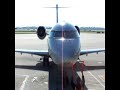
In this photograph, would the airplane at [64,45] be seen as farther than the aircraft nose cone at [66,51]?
Yes

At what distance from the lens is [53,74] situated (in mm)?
16094

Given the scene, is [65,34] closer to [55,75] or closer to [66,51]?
[66,51]

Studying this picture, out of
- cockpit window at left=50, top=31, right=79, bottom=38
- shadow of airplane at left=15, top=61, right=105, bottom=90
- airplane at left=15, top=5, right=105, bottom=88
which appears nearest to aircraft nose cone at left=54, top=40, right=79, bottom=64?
airplane at left=15, top=5, right=105, bottom=88

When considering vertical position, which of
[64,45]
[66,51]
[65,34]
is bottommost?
[66,51]

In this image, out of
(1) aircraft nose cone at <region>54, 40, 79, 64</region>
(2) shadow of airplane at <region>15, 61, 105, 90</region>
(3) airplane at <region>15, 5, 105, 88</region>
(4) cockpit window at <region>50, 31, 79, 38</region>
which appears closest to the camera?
(2) shadow of airplane at <region>15, 61, 105, 90</region>

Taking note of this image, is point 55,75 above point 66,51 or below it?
below

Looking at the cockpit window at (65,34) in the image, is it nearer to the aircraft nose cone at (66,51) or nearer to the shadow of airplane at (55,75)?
the aircraft nose cone at (66,51)

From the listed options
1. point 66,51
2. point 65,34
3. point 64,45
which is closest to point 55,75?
point 65,34

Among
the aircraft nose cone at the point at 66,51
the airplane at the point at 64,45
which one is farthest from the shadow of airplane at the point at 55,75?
the aircraft nose cone at the point at 66,51

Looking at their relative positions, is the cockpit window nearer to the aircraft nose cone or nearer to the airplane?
the airplane
